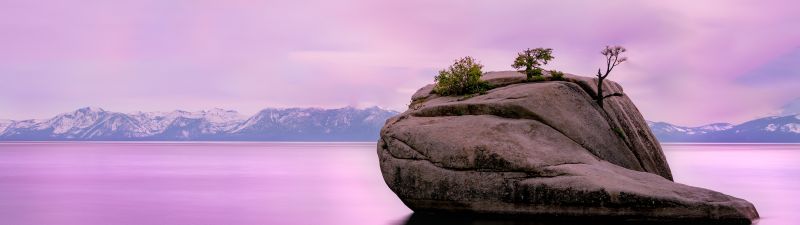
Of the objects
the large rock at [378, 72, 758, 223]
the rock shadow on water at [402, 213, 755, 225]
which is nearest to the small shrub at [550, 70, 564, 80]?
the large rock at [378, 72, 758, 223]

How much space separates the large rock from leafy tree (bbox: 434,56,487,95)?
676mm

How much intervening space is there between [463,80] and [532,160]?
7.19 meters

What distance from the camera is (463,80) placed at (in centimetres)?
3123

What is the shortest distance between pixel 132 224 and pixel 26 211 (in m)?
9.36

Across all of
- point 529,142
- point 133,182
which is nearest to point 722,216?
point 529,142

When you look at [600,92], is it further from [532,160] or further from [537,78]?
[532,160]

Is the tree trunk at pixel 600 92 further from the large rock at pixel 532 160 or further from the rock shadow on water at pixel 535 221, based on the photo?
the rock shadow on water at pixel 535 221

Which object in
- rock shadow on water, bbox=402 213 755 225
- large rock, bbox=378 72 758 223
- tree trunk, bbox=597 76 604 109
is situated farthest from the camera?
tree trunk, bbox=597 76 604 109

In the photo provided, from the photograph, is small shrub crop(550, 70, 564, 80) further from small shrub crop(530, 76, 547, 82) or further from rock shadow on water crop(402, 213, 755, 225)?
rock shadow on water crop(402, 213, 755, 225)

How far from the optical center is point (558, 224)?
23.9 m

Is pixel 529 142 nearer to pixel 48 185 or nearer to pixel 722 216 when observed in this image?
pixel 722 216

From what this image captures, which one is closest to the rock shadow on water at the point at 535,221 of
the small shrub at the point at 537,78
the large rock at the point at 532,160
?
the large rock at the point at 532,160

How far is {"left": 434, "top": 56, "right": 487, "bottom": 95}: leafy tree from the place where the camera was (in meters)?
31.1

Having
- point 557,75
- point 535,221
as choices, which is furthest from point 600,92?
point 535,221
